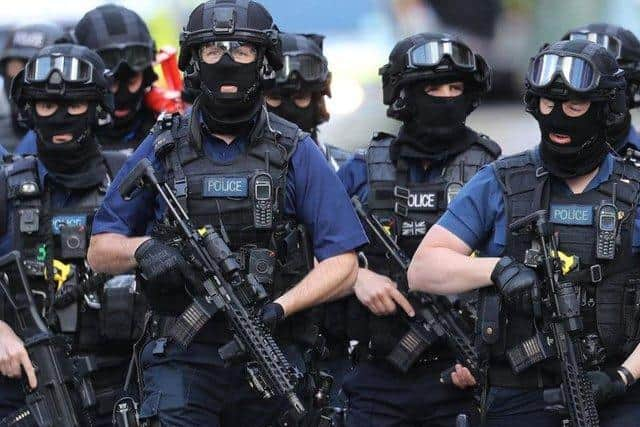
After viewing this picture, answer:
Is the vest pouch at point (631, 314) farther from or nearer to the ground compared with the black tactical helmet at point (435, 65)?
nearer to the ground

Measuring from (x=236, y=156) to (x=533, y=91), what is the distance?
130 cm

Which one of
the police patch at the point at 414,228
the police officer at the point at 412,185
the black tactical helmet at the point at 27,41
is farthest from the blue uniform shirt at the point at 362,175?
the black tactical helmet at the point at 27,41

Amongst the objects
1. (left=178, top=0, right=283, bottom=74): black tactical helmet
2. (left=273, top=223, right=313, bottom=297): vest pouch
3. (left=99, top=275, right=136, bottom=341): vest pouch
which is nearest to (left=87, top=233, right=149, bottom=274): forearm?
(left=273, top=223, right=313, bottom=297): vest pouch

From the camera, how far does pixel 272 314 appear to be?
831 centimetres

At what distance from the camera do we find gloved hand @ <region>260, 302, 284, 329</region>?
8.28 m

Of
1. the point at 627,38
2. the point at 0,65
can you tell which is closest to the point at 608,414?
the point at 627,38

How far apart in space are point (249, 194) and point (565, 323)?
1.47 metres

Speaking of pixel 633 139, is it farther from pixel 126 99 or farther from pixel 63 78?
pixel 126 99

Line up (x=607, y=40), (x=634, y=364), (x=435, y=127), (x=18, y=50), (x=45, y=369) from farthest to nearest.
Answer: (x=18, y=50)
(x=607, y=40)
(x=435, y=127)
(x=45, y=369)
(x=634, y=364)

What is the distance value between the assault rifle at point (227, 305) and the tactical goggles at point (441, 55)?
1.81m

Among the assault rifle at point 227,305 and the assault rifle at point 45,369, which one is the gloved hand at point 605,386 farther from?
the assault rifle at point 45,369

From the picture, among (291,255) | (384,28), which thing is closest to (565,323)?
(291,255)

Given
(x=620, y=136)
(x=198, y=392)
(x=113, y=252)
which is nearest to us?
(x=198, y=392)

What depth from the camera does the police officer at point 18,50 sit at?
13.1 m
